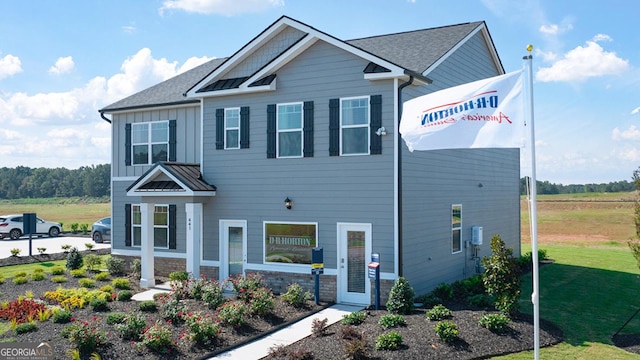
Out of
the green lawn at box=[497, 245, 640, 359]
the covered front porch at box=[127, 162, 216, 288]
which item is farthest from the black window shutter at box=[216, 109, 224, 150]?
the green lawn at box=[497, 245, 640, 359]

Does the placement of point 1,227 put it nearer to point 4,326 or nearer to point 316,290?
point 4,326

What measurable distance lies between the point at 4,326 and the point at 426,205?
10.9m

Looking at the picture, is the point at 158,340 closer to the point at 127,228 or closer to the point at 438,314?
the point at 438,314

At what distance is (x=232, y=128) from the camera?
15867mm

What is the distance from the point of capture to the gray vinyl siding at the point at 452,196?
45.6ft

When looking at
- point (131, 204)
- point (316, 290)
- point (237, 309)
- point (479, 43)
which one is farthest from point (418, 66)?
point (131, 204)

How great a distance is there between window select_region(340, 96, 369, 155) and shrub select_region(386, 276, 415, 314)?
3.58m

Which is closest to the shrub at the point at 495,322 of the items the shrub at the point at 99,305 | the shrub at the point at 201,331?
the shrub at the point at 201,331

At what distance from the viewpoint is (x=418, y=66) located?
14523 millimetres

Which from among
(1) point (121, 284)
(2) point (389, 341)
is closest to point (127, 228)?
(1) point (121, 284)

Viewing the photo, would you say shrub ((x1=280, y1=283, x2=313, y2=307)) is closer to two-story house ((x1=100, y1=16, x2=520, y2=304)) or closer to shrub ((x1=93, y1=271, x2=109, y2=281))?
two-story house ((x1=100, y1=16, x2=520, y2=304))

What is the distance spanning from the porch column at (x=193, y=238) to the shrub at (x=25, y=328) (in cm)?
509

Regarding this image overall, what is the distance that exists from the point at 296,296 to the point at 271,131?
484 centimetres

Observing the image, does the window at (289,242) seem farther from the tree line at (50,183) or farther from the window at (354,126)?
the tree line at (50,183)
